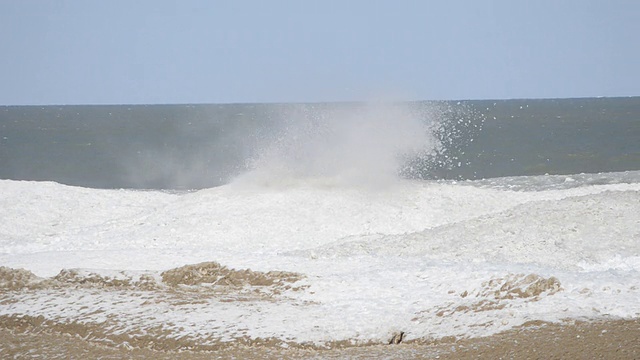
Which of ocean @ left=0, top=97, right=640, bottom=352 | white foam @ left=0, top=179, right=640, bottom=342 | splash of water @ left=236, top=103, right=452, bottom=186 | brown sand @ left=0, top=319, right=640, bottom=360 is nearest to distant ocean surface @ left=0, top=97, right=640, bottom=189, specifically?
splash of water @ left=236, top=103, right=452, bottom=186

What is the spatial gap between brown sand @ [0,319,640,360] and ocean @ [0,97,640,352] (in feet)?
0.81

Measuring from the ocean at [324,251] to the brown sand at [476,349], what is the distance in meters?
0.25

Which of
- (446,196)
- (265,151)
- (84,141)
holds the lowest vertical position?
(446,196)

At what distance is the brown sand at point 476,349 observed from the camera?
1025cm

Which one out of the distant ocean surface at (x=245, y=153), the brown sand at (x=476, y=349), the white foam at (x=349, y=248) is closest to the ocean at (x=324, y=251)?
the white foam at (x=349, y=248)

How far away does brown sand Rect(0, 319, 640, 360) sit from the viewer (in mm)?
10250

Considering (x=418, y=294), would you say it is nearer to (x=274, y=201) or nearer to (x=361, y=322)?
(x=361, y=322)

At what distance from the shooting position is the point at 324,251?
726 inches

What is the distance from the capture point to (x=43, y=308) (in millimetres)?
12836

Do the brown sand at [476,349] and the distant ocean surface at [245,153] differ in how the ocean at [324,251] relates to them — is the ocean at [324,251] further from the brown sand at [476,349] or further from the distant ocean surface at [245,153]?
the distant ocean surface at [245,153]

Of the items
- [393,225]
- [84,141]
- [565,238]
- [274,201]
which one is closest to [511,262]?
[565,238]

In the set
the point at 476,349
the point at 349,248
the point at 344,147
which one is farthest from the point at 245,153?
the point at 476,349

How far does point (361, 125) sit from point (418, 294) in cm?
2149

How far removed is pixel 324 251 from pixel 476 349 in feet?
26.6
